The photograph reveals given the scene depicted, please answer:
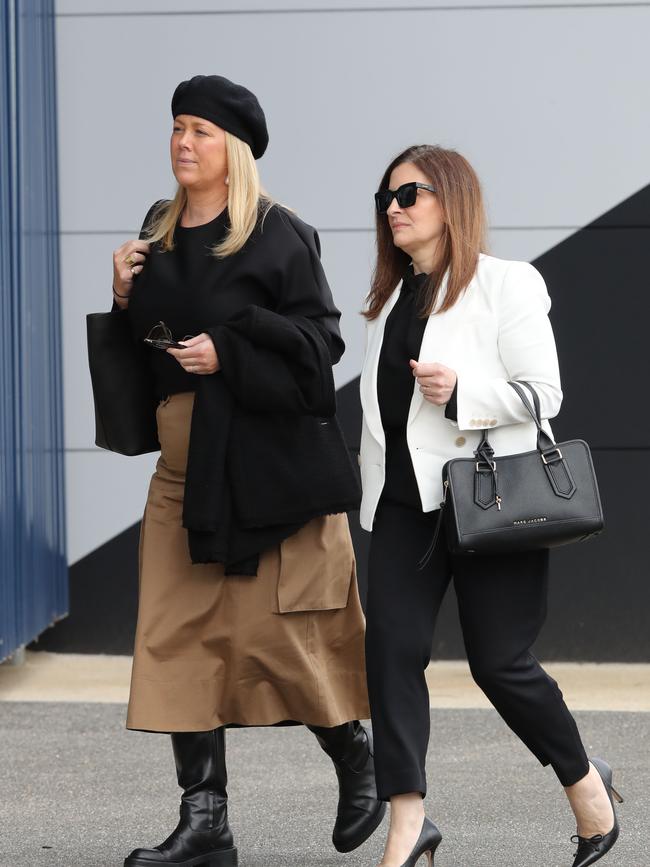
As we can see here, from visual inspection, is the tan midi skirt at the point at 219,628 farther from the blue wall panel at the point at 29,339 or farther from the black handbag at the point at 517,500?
the blue wall panel at the point at 29,339

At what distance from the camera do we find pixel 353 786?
12.6 ft

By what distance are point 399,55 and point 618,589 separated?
2.63 metres

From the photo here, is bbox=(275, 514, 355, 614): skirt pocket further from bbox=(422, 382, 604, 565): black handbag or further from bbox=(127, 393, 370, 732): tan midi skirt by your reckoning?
bbox=(422, 382, 604, 565): black handbag

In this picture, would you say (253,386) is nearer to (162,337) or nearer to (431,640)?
(162,337)

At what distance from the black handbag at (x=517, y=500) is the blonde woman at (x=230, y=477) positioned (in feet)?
1.45

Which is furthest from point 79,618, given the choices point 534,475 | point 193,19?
point 534,475

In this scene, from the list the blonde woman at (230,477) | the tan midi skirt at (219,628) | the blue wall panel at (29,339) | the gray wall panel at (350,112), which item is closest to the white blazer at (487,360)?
the blonde woman at (230,477)

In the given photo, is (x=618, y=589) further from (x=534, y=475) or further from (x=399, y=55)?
(x=534, y=475)

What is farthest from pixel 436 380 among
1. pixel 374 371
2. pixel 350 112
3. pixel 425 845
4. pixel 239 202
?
pixel 350 112

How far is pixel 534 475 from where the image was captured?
343 cm

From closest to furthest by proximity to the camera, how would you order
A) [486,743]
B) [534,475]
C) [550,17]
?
[534,475], [486,743], [550,17]

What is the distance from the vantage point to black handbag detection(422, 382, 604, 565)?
3.35 metres

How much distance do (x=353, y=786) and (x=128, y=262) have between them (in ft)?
4.93

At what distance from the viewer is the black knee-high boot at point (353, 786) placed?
150 inches
